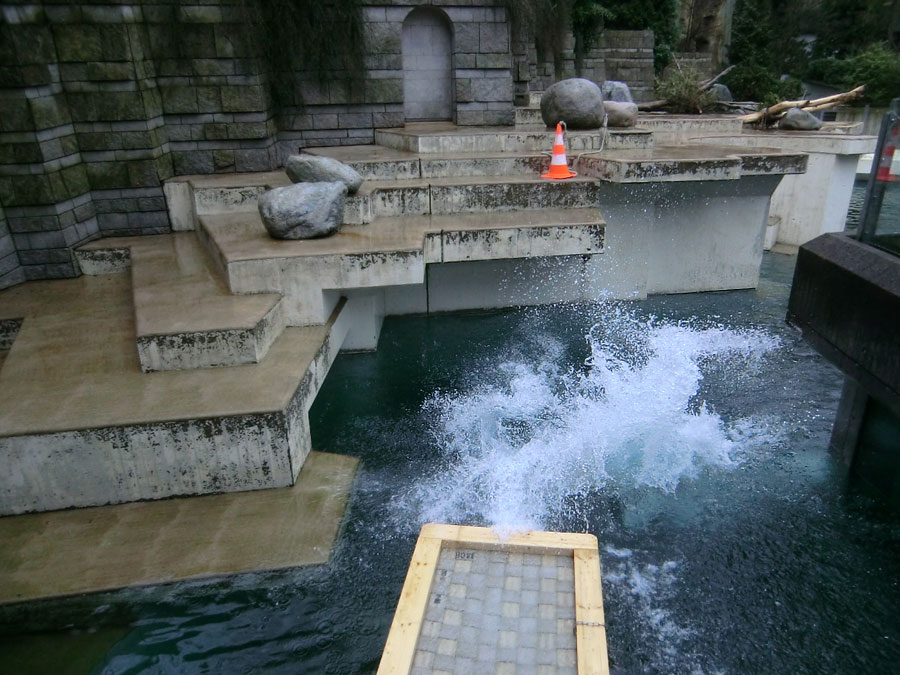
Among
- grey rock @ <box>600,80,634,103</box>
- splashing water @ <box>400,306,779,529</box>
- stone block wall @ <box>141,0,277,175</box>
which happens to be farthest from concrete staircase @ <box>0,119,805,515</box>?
grey rock @ <box>600,80,634,103</box>

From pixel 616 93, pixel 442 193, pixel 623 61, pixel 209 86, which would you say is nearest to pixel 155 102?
pixel 209 86

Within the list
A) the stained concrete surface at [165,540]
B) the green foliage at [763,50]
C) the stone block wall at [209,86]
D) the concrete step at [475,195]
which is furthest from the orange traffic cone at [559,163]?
the green foliage at [763,50]

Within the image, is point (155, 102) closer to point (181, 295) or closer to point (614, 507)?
point (181, 295)

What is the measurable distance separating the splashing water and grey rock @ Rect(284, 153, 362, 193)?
8.00 ft

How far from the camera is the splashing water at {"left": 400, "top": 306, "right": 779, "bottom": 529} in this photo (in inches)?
181

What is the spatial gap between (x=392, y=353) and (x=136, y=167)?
3.74 m

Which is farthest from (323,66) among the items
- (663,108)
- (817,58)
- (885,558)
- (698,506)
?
(817,58)

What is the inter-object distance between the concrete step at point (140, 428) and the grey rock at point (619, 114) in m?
6.50

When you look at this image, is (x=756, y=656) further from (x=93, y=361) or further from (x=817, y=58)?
(x=817, y=58)

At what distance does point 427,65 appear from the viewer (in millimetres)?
9781

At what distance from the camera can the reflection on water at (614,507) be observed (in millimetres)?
3500

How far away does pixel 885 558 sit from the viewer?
13.5 feet

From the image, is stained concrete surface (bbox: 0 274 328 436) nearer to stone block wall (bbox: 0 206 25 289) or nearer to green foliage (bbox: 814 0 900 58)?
stone block wall (bbox: 0 206 25 289)

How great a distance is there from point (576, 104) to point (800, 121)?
22.9ft
